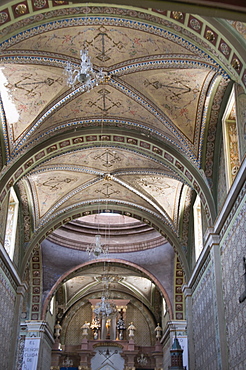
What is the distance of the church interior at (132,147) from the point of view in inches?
366

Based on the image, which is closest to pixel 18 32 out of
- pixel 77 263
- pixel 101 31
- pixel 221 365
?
pixel 101 31

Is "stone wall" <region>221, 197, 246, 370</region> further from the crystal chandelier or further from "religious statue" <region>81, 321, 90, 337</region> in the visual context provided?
"religious statue" <region>81, 321, 90, 337</region>

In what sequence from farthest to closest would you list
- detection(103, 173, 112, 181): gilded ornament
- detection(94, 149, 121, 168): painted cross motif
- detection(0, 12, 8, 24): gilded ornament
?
detection(103, 173, 112, 181): gilded ornament, detection(94, 149, 121, 168): painted cross motif, detection(0, 12, 8, 24): gilded ornament

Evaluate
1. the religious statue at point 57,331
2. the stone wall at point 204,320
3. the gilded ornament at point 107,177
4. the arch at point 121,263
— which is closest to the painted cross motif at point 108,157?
the gilded ornament at point 107,177

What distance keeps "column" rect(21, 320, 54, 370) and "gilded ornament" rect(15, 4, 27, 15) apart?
628 inches

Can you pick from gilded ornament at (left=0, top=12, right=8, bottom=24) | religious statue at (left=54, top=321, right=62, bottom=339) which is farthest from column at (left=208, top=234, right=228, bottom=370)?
religious statue at (left=54, top=321, right=62, bottom=339)

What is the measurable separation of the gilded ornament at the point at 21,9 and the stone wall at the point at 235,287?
231 inches

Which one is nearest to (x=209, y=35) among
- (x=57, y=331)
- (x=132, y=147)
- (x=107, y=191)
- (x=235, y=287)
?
(x=235, y=287)

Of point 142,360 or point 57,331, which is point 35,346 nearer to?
point 57,331

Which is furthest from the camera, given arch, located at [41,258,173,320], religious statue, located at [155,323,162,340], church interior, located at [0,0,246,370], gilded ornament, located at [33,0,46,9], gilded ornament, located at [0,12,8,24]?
religious statue, located at [155,323,162,340]

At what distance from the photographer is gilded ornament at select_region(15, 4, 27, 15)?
8.49 metres

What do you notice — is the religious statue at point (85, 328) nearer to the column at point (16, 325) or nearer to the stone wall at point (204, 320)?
the column at point (16, 325)

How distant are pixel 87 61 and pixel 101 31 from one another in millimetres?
2605

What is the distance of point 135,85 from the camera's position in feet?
39.4
